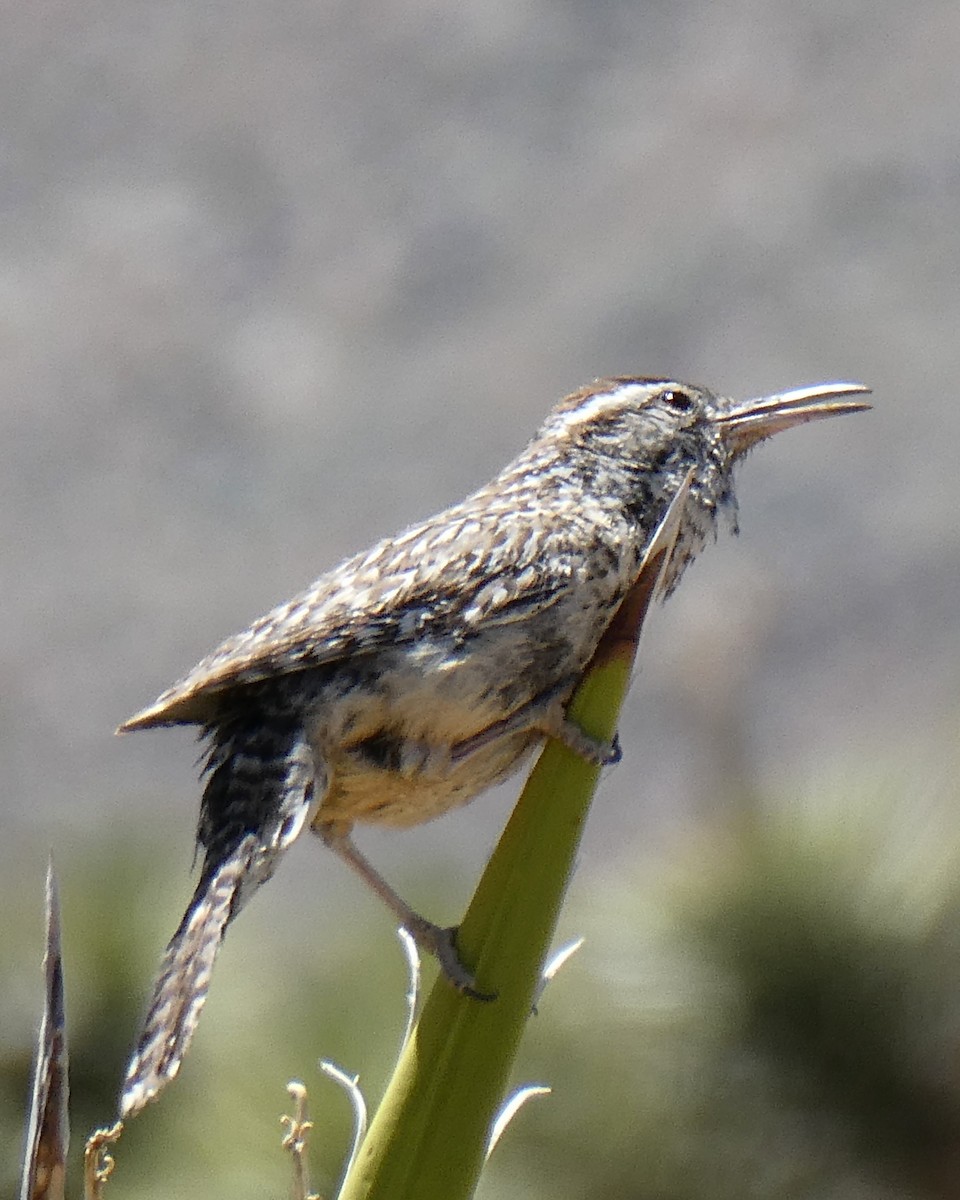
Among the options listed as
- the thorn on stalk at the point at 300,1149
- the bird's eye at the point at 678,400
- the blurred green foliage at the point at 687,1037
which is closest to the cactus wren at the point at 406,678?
the bird's eye at the point at 678,400

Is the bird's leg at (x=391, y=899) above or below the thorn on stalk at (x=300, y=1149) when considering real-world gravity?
below

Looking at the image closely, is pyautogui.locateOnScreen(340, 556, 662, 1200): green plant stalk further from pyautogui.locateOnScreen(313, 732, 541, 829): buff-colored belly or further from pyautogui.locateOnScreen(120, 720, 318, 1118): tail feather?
pyautogui.locateOnScreen(313, 732, 541, 829): buff-colored belly

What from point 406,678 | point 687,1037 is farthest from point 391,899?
point 687,1037

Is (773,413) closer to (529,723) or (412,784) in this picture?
(529,723)

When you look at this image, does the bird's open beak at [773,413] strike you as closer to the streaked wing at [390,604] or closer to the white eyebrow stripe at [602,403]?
the white eyebrow stripe at [602,403]

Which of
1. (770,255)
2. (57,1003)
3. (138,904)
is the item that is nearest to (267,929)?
(138,904)

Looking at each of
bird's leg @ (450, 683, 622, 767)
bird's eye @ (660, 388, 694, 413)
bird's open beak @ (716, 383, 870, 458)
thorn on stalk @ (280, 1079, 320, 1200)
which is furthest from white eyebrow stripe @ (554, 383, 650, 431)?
thorn on stalk @ (280, 1079, 320, 1200)

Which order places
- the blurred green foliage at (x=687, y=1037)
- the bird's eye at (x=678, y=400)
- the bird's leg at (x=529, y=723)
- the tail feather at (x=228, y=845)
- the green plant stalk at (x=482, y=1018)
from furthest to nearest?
the blurred green foliage at (x=687, y=1037)
the bird's eye at (x=678, y=400)
the bird's leg at (x=529, y=723)
the tail feather at (x=228, y=845)
the green plant stalk at (x=482, y=1018)
